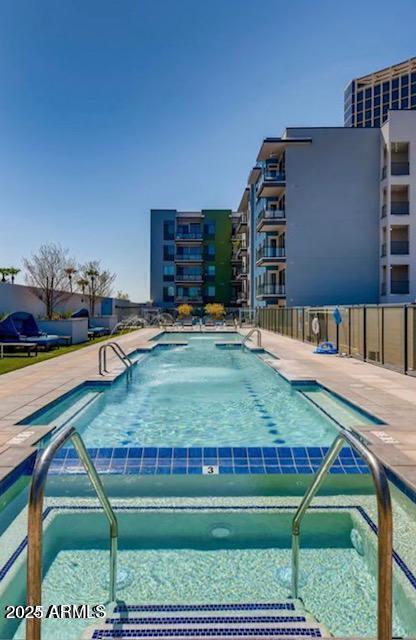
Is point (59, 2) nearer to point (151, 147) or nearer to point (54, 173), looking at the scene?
point (151, 147)

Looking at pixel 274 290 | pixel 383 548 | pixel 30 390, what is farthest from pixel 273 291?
pixel 383 548

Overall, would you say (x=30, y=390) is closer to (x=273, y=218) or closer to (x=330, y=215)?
(x=273, y=218)

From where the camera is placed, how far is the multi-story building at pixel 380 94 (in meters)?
71.3

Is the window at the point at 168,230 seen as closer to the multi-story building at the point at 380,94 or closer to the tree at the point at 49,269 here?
the tree at the point at 49,269

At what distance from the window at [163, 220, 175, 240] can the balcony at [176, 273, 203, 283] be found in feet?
14.6

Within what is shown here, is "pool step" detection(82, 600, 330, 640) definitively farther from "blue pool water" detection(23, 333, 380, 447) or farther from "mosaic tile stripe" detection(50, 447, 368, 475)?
"blue pool water" detection(23, 333, 380, 447)

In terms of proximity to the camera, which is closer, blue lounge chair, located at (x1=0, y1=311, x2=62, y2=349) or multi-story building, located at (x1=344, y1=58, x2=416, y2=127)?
blue lounge chair, located at (x1=0, y1=311, x2=62, y2=349)

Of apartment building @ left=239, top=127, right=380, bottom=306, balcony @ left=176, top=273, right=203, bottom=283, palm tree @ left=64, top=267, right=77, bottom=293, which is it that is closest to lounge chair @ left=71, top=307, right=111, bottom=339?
palm tree @ left=64, top=267, right=77, bottom=293

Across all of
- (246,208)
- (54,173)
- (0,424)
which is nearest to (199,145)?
(54,173)

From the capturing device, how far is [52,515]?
4137 mm

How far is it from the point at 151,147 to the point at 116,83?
4.16 meters

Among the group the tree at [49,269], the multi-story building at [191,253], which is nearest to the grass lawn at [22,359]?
the tree at [49,269]

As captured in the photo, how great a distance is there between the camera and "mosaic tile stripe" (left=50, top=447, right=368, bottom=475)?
16.7ft

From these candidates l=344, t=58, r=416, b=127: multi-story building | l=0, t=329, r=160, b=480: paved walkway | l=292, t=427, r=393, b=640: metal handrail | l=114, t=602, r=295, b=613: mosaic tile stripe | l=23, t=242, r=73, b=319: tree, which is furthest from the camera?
l=344, t=58, r=416, b=127: multi-story building
